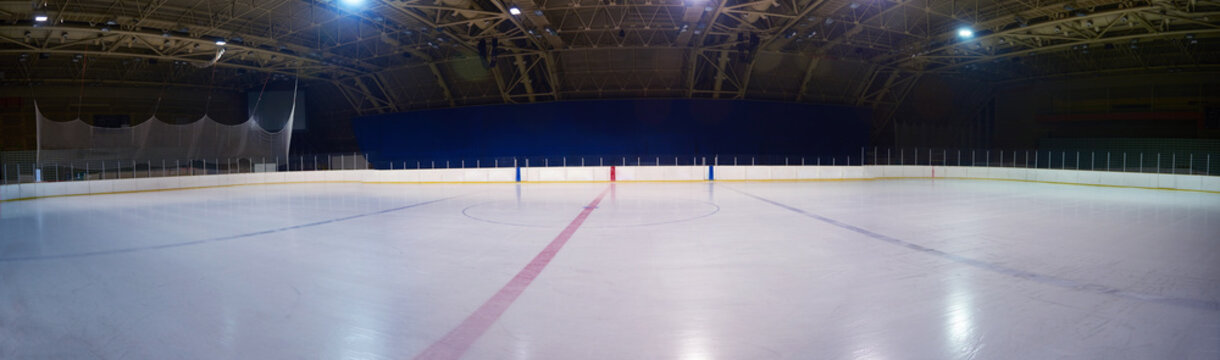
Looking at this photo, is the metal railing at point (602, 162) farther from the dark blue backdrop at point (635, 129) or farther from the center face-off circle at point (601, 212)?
the center face-off circle at point (601, 212)

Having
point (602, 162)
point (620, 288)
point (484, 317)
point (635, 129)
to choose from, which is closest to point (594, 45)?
point (635, 129)

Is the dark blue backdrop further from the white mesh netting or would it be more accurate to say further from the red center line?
the red center line

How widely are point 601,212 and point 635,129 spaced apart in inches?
733

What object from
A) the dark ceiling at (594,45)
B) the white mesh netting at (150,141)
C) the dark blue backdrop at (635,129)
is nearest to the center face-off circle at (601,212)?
the dark ceiling at (594,45)

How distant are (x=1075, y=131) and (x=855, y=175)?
819 inches

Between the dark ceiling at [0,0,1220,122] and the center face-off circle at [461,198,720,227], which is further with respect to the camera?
the dark ceiling at [0,0,1220,122]

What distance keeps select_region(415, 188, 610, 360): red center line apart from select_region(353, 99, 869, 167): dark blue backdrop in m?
23.8

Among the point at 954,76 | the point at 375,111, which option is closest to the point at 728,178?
the point at 954,76

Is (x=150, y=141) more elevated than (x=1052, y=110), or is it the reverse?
(x=1052, y=110)

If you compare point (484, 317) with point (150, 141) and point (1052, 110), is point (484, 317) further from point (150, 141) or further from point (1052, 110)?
point (1052, 110)

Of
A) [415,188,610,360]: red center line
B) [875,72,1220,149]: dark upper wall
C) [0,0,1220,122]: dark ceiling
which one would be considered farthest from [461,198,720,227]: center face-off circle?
[875,72,1220,149]: dark upper wall

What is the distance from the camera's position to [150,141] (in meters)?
20.9

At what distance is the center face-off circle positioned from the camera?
1049cm

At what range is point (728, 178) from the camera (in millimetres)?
25484
